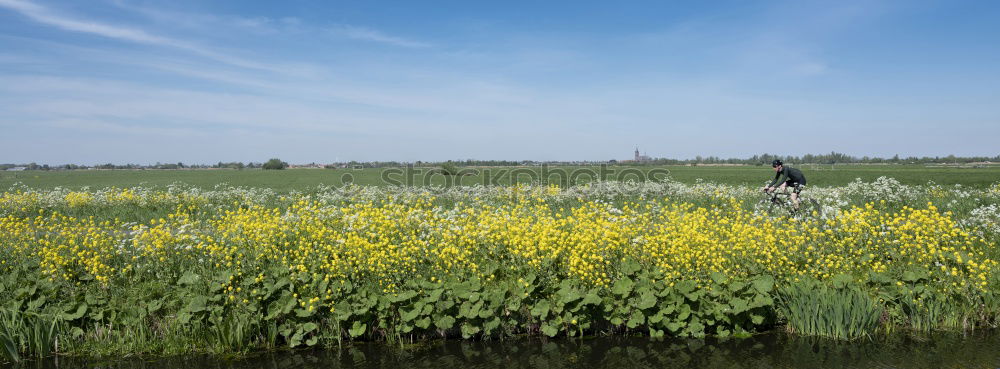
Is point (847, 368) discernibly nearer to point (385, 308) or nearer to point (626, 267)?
point (626, 267)

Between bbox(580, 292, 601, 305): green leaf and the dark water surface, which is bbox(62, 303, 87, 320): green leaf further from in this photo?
bbox(580, 292, 601, 305): green leaf

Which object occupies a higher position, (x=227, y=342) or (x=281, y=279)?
(x=281, y=279)

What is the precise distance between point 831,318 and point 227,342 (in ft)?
29.2

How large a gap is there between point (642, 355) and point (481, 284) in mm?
2709

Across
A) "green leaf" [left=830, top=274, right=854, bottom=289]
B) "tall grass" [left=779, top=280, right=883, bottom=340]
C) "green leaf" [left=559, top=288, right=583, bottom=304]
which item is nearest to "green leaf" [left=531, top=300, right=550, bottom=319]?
"green leaf" [left=559, top=288, right=583, bottom=304]

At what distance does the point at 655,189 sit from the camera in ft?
81.7

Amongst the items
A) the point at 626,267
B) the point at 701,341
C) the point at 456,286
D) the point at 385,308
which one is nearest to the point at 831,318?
the point at 701,341

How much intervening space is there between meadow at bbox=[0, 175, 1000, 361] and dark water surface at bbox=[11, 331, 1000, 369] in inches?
10.0

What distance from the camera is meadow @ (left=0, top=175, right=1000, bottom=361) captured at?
838 cm

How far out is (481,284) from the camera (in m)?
9.07

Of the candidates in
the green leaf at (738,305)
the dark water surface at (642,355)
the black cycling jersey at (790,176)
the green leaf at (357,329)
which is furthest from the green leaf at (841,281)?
the black cycling jersey at (790,176)

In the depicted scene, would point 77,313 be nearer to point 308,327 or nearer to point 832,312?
point 308,327

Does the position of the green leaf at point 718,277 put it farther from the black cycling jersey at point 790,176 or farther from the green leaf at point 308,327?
the black cycling jersey at point 790,176

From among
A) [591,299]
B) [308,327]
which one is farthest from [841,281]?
[308,327]
